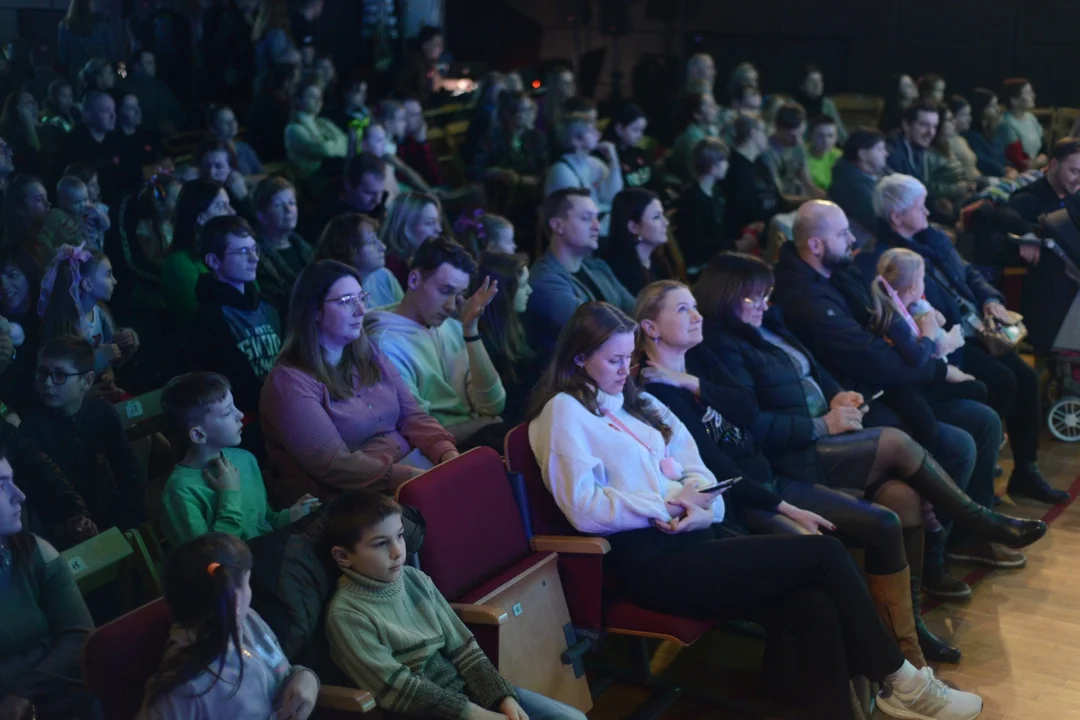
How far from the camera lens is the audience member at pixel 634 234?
4.26m

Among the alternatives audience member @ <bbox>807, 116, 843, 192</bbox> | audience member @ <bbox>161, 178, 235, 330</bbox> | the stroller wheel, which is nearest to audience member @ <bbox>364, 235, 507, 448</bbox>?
audience member @ <bbox>161, 178, 235, 330</bbox>

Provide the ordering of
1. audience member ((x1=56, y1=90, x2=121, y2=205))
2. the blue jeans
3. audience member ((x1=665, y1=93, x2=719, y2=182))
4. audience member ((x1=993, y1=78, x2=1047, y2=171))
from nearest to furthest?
the blue jeans < audience member ((x1=56, y1=90, x2=121, y2=205)) < audience member ((x1=665, y1=93, x2=719, y2=182)) < audience member ((x1=993, y1=78, x2=1047, y2=171))

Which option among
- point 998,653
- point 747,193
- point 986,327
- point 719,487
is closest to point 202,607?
point 719,487

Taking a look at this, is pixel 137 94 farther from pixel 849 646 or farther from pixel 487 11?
pixel 849 646

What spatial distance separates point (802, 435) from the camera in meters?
3.38

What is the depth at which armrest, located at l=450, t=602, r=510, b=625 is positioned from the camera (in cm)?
241

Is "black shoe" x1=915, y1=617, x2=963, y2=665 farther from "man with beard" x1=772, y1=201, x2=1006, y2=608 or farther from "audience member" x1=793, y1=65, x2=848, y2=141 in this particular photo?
"audience member" x1=793, y1=65, x2=848, y2=141

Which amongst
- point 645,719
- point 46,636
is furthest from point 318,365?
point 645,719

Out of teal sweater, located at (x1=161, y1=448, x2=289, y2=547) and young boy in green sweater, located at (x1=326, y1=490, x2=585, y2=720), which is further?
teal sweater, located at (x1=161, y1=448, x2=289, y2=547)

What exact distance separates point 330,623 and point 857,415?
1855 millimetres

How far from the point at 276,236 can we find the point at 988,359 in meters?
2.65

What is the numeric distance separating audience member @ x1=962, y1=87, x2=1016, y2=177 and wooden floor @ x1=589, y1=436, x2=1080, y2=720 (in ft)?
14.8

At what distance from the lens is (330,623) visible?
2.25 meters

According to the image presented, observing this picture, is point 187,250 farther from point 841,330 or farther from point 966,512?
point 966,512
